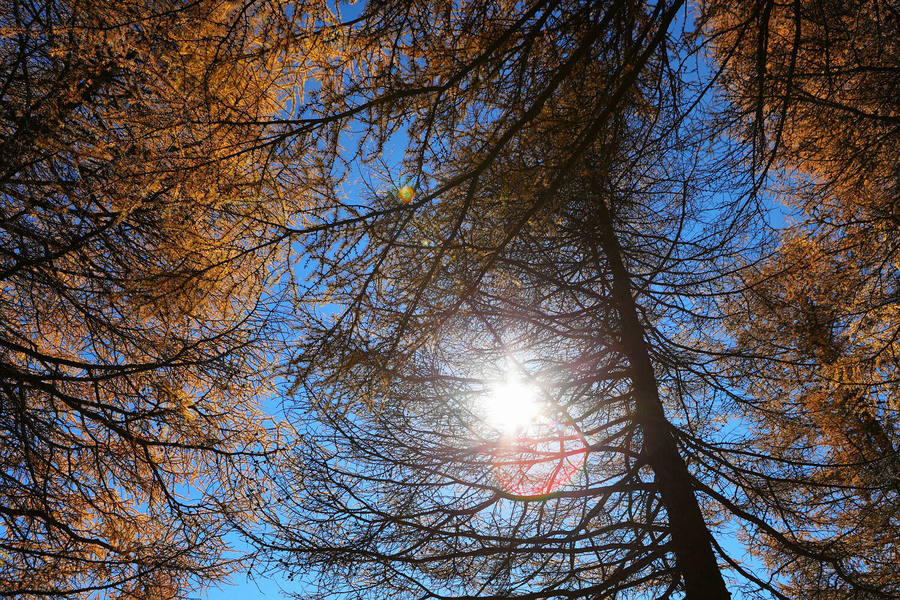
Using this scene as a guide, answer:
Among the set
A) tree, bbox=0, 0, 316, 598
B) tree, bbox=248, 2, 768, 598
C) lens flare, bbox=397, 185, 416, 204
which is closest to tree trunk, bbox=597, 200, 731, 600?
tree, bbox=248, 2, 768, 598

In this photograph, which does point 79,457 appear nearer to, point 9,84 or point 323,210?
Result: point 9,84

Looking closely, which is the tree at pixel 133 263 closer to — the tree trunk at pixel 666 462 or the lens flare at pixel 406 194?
the lens flare at pixel 406 194

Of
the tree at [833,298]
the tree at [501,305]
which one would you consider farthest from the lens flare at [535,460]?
the tree at [833,298]

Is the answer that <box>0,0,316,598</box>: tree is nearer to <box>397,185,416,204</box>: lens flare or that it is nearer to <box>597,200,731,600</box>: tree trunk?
<box>397,185,416,204</box>: lens flare

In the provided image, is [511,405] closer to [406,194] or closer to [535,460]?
[535,460]

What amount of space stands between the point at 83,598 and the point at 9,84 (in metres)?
4.51

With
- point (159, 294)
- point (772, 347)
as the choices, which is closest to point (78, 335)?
point (159, 294)

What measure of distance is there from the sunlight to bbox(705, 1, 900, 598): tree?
6.60 feet

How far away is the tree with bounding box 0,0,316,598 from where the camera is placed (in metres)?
2.90

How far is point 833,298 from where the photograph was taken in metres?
5.11

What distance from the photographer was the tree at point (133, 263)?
290 centimetres

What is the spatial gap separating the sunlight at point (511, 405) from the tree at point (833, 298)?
201 cm

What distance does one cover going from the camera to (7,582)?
137 inches

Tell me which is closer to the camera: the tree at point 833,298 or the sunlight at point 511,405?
the tree at point 833,298
